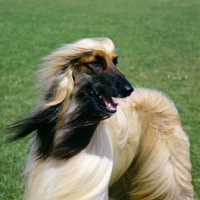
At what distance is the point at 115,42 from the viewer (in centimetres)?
1398

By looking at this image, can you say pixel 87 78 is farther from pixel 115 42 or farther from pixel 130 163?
pixel 115 42

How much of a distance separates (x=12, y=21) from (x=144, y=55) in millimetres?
6742

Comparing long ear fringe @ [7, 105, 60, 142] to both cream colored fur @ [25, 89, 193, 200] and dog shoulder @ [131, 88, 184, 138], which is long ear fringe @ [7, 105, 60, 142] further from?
dog shoulder @ [131, 88, 184, 138]

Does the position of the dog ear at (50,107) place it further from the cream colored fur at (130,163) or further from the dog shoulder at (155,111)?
the dog shoulder at (155,111)

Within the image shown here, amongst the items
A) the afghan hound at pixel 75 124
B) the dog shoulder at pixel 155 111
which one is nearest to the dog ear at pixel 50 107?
the afghan hound at pixel 75 124

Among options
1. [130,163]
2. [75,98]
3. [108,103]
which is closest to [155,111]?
[130,163]

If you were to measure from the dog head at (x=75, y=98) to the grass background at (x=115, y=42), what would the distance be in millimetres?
234

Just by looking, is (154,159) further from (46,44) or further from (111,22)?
(111,22)

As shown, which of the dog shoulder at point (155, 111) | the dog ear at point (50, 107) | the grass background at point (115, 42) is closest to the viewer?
the dog ear at point (50, 107)

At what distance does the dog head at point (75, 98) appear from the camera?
9.38 feet

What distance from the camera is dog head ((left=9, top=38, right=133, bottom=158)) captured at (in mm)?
2859

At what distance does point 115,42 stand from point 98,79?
11198 millimetres

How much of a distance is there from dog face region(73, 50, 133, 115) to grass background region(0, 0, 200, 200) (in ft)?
1.16

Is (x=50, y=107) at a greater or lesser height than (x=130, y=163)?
greater
